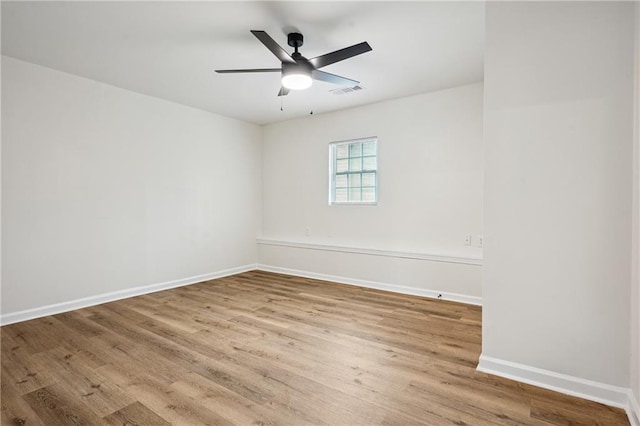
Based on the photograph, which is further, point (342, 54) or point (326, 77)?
point (326, 77)

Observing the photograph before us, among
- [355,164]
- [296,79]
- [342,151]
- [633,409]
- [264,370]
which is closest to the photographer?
[633,409]

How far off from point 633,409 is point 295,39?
3396mm

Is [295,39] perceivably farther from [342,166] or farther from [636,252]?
[636,252]

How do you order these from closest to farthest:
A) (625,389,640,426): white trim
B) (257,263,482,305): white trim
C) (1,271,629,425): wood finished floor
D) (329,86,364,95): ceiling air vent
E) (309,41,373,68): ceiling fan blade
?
(625,389,640,426): white trim < (1,271,629,425): wood finished floor < (309,41,373,68): ceiling fan blade < (257,263,482,305): white trim < (329,86,364,95): ceiling air vent

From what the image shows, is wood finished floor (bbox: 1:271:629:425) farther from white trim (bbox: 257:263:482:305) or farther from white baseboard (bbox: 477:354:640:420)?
white trim (bbox: 257:263:482:305)

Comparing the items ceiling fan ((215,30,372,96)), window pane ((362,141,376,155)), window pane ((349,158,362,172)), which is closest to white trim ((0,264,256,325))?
window pane ((349,158,362,172))

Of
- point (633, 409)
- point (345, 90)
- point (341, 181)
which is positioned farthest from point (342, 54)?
point (633, 409)

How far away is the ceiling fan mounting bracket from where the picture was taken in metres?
2.72

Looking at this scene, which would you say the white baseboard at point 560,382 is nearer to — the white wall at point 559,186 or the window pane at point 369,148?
the white wall at point 559,186

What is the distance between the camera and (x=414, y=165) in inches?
174

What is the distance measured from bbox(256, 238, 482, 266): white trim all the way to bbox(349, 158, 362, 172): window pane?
4.08 ft

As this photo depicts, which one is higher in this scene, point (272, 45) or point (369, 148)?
point (272, 45)

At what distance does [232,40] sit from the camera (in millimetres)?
2889

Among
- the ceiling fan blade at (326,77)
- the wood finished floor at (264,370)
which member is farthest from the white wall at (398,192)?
the ceiling fan blade at (326,77)
